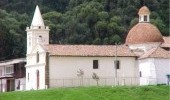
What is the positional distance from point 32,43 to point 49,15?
3677 centimetres

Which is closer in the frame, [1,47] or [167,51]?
[167,51]

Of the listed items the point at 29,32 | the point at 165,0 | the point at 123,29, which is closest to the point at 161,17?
the point at 165,0

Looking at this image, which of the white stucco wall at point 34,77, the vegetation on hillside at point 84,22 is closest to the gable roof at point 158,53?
the white stucco wall at point 34,77

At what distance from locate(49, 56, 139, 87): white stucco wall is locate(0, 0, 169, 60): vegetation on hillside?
2985 centimetres

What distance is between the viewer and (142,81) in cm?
7694

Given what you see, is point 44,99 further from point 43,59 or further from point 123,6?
point 123,6

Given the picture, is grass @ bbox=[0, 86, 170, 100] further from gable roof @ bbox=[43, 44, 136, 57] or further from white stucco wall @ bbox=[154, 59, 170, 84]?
gable roof @ bbox=[43, 44, 136, 57]

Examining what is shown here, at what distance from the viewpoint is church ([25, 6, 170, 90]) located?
2982 inches

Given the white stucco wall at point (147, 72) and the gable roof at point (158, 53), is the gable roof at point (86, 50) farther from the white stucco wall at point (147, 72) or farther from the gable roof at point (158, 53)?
the gable roof at point (158, 53)

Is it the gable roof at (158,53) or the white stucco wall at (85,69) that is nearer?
the gable roof at (158,53)

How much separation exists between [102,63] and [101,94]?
1685 centimetres

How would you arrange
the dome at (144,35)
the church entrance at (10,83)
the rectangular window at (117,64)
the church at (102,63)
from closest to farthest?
the church at (102,63) → the rectangular window at (117,64) → the dome at (144,35) → the church entrance at (10,83)

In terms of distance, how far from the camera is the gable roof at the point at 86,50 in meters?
76.8

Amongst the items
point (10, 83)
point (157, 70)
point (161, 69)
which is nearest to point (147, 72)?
point (157, 70)
